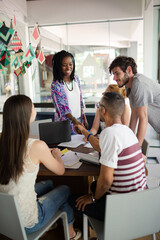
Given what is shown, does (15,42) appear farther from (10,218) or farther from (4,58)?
(10,218)

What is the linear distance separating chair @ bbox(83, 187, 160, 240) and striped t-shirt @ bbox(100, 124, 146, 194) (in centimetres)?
17

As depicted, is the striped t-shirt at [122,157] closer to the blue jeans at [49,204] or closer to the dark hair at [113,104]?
the dark hair at [113,104]

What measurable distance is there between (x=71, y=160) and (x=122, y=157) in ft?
1.88

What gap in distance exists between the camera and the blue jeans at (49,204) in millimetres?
1363

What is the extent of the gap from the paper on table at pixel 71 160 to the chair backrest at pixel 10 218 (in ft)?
1.85

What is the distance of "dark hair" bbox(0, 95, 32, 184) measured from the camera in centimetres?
122

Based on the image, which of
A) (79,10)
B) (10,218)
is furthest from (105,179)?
(79,10)

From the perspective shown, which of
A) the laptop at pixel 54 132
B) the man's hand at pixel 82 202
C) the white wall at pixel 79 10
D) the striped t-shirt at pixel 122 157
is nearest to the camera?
the striped t-shirt at pixel 122 157

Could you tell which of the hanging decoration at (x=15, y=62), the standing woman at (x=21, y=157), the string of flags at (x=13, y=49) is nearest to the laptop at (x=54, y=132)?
the standing woman at (x=21, y=157)

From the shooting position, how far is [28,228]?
1.30 metres

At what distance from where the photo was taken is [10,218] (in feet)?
3.65

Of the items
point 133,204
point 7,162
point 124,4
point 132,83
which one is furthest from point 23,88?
point 133,204

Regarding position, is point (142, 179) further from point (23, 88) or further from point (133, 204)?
point (23, 88)

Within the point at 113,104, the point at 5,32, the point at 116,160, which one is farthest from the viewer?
the point at 5,32
